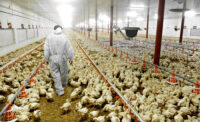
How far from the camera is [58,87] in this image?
14.3ft

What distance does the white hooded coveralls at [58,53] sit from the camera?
411 centimetres

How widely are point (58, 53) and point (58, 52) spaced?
0.10 ft

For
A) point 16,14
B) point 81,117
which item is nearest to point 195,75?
point 81,117

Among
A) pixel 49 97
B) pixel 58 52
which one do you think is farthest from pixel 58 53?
pixel 49 97

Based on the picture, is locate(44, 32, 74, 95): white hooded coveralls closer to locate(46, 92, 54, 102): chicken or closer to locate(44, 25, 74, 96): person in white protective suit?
locate(44, 25, 74, 96): person in white protective suit

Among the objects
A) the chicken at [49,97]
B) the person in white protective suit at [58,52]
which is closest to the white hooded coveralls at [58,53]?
the person in white protective suit at [58,52]

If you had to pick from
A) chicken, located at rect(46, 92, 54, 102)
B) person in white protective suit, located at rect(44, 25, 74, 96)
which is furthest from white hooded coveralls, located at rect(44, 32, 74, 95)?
chicken, located at rect(46, 92, 54, 102)

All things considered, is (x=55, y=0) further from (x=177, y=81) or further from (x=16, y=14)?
(x=177, y=81)

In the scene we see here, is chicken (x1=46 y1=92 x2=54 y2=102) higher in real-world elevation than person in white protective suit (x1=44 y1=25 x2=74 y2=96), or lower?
lower

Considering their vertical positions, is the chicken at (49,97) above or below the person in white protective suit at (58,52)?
below

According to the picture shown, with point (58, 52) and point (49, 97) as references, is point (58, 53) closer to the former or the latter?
point (58, 52)

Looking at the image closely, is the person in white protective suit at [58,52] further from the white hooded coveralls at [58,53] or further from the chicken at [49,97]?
the chicken at [49,97]

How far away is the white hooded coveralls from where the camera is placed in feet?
13.5

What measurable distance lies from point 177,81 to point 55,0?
1341 centimetres
